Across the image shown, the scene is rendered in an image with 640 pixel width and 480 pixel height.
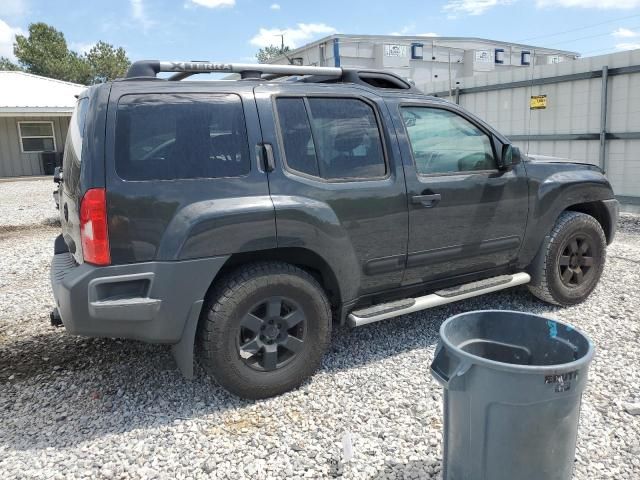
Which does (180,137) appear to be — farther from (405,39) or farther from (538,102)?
(405,39)

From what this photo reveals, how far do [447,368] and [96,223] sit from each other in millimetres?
1900

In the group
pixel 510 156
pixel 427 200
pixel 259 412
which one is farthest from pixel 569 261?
pixel 259 412

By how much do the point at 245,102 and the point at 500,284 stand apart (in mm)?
2426

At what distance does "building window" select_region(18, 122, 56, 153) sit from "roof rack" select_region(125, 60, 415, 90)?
20018mm

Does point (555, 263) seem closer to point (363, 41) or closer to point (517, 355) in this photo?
point (517, 355)

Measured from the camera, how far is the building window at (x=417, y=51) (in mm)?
20175

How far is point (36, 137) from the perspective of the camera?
20.9m

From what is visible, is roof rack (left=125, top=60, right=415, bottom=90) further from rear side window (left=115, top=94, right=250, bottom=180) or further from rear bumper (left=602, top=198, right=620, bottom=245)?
rear bumper (left=602, top=198, right=620, bottom=245)

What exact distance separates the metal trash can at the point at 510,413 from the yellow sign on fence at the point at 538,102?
342 inches

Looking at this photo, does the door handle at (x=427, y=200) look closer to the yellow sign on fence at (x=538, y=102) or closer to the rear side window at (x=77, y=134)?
the rear side window at (x=77, y=134)

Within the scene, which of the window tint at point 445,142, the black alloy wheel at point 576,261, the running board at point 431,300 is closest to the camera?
the running board at point 431,300

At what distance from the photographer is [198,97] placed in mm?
3094

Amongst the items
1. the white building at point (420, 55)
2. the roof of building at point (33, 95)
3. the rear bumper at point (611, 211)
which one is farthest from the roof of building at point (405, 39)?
the rear bumper at point (611, 211)

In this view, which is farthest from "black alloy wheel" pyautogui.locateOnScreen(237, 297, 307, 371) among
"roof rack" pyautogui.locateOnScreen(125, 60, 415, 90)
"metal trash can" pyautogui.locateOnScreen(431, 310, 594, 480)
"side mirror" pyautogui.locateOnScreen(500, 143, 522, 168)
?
"side mirror" pyautogui.locateOnScreen(500, 143, 522, 168)
